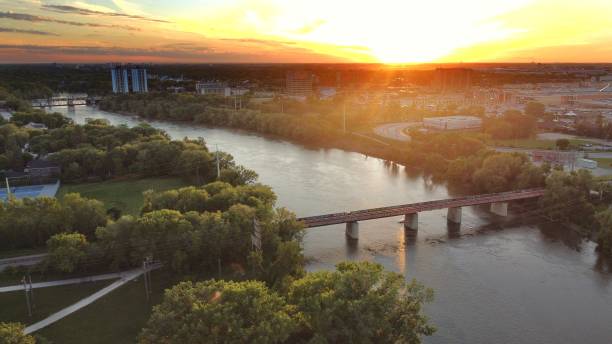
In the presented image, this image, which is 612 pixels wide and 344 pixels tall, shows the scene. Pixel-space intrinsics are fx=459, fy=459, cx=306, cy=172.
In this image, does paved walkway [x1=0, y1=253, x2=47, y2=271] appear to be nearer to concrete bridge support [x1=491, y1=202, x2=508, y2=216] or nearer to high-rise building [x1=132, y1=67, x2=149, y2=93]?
concrete bridge support [x1=491, y1=202, x2=508, y2=216]

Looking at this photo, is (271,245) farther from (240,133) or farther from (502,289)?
(240,133)

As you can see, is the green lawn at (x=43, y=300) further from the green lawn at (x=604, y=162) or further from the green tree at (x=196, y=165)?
the green lawn at (x=604, y=162)

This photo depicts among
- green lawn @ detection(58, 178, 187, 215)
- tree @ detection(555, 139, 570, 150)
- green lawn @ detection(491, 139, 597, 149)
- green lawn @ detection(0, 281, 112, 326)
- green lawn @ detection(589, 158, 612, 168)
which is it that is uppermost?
tree @ detection(555, 139, 570, 150)

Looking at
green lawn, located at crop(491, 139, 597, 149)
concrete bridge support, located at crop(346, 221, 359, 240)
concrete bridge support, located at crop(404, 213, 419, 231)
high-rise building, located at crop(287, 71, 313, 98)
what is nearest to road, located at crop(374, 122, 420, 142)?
green lawn, located at crop(491, 139, 597, 149)

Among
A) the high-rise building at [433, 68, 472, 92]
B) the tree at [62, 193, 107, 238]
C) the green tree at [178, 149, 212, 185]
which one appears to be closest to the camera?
the tree at [62, 193, 107, 238]

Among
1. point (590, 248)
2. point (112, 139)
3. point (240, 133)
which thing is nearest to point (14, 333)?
point (590, 248)

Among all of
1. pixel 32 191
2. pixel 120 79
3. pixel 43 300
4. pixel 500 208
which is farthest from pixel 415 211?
pixel 120 79
